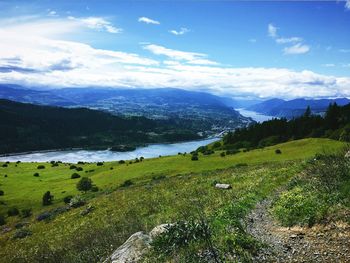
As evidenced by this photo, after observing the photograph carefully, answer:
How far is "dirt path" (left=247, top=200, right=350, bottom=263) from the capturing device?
12.8 meters

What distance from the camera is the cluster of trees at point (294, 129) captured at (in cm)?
10157

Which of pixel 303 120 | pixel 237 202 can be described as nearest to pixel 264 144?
pixel 303 120

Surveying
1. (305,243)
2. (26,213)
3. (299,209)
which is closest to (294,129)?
(26,213)

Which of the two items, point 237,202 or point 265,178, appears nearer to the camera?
point 237,202

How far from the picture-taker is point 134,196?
1656 inches

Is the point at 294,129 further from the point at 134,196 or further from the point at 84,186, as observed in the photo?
the point at 134,196

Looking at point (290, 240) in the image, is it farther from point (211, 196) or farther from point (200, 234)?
point (211, 196)

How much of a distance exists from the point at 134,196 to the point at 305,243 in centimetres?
2974

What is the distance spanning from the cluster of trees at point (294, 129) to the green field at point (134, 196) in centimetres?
3763

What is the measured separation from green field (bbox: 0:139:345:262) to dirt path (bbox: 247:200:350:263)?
261 cm

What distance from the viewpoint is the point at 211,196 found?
95.1 feet

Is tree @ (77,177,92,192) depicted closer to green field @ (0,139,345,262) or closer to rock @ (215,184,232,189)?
green field @ (0,139,345,262)

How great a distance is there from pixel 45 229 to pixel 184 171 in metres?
27.1

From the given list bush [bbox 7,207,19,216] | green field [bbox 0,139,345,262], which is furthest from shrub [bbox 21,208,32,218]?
bush [bbox 7,207,19,216]
